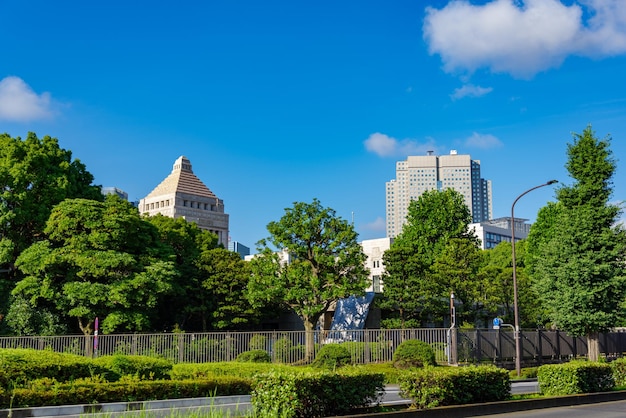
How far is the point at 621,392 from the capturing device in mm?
20031

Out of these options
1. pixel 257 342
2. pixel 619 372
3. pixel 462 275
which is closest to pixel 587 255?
pixel 462 275

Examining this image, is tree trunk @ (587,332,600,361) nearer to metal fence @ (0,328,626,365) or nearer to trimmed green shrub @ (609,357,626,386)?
metal fence @ (0,328,626,365)

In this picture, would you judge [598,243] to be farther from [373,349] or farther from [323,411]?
[323,411]

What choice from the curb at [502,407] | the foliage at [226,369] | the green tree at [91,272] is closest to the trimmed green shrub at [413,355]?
the foliage at [226,369]

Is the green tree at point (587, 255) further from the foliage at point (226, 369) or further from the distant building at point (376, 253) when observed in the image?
A: the distant building at point (376, 253)

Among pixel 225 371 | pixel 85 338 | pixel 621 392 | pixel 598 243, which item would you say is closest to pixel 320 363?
pixel 225 371

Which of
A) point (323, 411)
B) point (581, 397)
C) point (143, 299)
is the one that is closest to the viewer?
point (323, 411)

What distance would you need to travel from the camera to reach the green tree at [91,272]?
37781 millimetres

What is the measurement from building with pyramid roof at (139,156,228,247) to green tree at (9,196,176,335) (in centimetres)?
7828

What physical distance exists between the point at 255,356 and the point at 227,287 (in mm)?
18300

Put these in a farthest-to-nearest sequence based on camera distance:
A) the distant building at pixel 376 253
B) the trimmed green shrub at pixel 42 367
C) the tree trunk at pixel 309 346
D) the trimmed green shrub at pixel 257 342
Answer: the distant building at pixel 376 253, the tree trunk at pixel 309 346, the trimmed green shrub at pixel 257 342, the trimmed green shrub at pixel 42 367

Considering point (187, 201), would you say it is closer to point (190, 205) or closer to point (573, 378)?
point (190, 205)

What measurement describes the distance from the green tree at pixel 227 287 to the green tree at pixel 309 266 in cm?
495

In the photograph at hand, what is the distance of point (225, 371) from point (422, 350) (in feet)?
34.5
